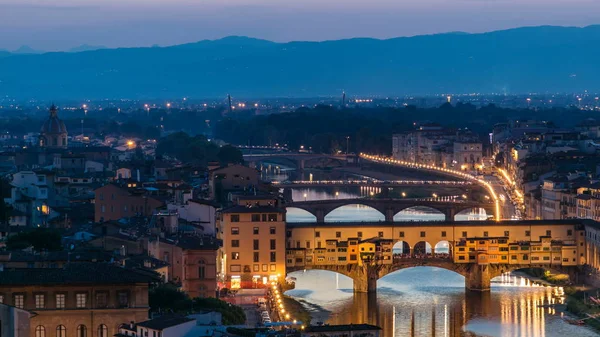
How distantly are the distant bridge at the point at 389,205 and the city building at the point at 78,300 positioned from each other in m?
24.7

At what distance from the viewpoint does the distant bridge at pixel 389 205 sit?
132ft

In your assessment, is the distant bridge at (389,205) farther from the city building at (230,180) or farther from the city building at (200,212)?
the city building at (200,212)

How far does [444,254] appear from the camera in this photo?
1147 inches

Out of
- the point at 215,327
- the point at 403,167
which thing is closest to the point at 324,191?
the point at 403,167

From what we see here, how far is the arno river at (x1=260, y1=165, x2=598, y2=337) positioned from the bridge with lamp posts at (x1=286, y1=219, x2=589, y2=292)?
0.32 meters

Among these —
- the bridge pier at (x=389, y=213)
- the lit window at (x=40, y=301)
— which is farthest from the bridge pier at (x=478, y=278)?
the lit window at (x=40, y=301)

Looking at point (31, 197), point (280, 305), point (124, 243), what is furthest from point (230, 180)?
point (280, 305)

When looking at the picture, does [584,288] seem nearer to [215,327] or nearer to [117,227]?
[117,227]

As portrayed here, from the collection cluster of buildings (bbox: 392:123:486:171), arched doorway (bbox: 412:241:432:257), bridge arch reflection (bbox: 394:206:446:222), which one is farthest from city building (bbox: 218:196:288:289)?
cluster of buildings (bbox: 392:123:486:171)

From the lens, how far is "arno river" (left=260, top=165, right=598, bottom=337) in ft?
76.5

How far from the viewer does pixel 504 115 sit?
9575 cm

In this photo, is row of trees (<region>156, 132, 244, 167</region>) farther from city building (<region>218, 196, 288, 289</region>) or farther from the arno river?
city building (<region>218, 196, 288, 289</region>)

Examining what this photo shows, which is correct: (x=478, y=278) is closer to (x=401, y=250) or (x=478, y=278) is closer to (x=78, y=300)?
(x=401, y=250)

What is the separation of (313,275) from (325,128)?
5401 centimetres
